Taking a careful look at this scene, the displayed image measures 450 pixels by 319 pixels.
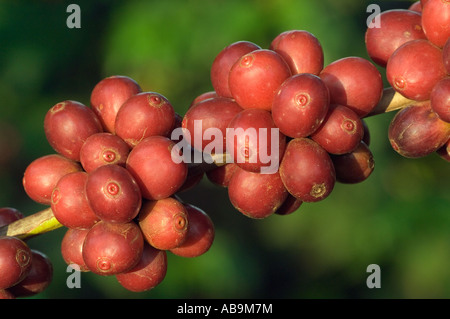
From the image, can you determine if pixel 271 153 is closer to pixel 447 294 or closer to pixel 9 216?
pixel 9 216

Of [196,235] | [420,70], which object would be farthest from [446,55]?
[196,235]

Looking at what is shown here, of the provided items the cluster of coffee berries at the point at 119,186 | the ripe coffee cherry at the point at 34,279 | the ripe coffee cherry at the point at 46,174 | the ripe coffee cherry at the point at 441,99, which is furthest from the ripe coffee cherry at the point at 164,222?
the ripe coffee cherry at the point at 441,99

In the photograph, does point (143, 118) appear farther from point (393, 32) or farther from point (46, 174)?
point (393, 32)

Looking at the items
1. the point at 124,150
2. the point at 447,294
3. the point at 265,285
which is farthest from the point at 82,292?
the point at 124,150

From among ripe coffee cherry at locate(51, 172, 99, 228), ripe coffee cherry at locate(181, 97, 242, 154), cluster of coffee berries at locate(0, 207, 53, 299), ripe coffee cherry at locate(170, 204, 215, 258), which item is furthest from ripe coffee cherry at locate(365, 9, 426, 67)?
cluster of coffee berries at locate(0, 207, 53, 299)

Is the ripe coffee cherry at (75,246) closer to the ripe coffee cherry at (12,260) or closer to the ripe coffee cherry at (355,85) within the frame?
the ripe coffee cherry at (12,260)

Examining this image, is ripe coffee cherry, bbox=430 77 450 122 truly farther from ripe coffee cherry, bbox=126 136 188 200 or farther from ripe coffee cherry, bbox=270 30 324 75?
ripe coffee cherry, bbox=126 136 188 200

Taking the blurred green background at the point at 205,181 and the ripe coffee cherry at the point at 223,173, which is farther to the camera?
the blurred green background at the point at 205,181
